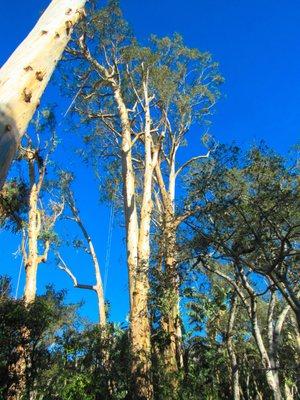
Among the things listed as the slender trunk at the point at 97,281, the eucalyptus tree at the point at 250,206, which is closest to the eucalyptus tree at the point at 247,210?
the eucalyptus tree at the point at 250,206

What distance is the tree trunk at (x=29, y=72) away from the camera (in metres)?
1.84

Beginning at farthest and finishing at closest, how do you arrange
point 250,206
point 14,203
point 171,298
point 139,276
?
1. point 14,203
2. point 171,298
3. point 139,276
4. point 250,206

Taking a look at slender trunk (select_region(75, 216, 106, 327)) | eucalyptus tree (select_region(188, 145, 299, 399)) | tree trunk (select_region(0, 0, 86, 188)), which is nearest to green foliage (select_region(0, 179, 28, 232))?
slender trunk (select_region(75, 216, 106, 327))

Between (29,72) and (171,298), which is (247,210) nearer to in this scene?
(171,298)

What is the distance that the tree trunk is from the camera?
6.05 feet

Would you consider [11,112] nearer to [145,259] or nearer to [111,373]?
[145,259]

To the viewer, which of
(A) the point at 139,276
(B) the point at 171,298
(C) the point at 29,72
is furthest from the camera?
(B) the point at 171,298

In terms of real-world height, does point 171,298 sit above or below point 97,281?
below

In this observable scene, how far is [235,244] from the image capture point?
9414mm

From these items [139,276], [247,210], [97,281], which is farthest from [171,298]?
[97,281]

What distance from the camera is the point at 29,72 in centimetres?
218

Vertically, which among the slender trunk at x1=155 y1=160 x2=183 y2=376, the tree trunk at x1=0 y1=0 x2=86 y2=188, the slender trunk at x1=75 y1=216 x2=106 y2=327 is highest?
the slender trunk at x1=75 y1=216 x2=106 y2=327

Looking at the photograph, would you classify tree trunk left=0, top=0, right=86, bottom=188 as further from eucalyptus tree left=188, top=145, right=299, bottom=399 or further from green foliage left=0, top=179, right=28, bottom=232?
green foliage left=0, top=179, right=28, bottom=232

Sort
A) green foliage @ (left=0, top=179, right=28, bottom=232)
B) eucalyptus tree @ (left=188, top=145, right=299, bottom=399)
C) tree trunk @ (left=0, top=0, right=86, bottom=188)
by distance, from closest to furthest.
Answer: tree trunk @ (left=0, top=0, right=86, bottom=188) < eucalyptus tree @ (left=188, top=145, right=299, bottom=399) < green foliage @ (left=0, top=179, right=28, bottom=232)
